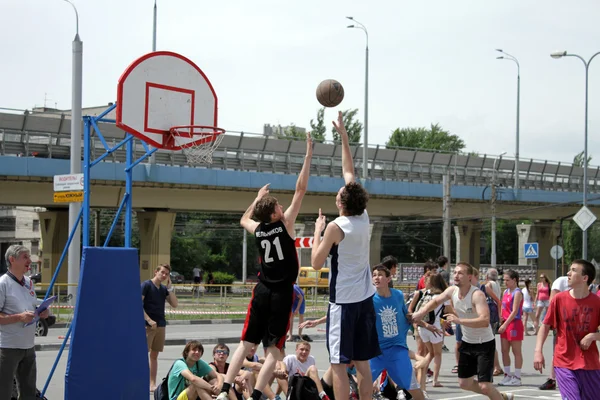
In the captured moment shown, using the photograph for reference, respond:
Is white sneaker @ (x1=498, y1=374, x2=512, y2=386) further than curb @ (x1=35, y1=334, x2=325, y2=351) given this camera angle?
No

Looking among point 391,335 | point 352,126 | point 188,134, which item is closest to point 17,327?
point 391,335

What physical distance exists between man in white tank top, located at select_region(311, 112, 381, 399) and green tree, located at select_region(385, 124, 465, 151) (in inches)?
3816

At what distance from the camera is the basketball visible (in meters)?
9.59

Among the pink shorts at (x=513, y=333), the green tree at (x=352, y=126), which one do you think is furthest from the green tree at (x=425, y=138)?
the pink shorts at (x=513, y=333)

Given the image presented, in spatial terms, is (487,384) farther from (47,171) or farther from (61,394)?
(47,171)

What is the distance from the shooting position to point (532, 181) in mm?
55344

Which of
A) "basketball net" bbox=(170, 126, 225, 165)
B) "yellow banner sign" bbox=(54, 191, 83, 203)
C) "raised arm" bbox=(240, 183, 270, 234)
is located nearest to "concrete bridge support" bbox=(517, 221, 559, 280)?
"yellow banner sign" bbox=(54, 191, 83, 203)

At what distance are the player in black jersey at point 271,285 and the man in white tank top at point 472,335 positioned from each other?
2.30m

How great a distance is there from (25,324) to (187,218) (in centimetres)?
8324

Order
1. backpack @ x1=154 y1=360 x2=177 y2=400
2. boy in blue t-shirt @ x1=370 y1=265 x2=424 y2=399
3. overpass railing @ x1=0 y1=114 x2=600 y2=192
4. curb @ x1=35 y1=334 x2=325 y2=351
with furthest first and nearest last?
overpass railing @ x1=0 y1=114 x2=600 y2=192 < curb @ x1=35 y1=334 x2=325 y2=351 < backpack @ x1=154 y1=360 x2=177 y2=400 < boy in blue t-shirt @ x1=370 y1=265 x2=424 y2=399

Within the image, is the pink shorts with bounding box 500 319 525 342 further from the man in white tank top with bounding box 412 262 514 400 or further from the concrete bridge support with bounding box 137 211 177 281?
the concrete bridge support with bounding box 137 211 177 281

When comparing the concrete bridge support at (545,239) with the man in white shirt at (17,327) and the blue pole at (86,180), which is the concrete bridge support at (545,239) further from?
the man in white shirt at (17,327)

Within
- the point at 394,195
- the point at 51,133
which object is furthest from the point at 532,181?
the point at 51,133

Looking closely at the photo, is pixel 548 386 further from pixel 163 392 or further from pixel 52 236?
pixel 52 236
